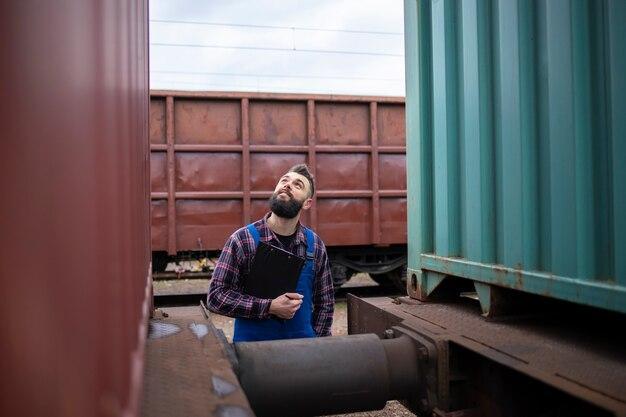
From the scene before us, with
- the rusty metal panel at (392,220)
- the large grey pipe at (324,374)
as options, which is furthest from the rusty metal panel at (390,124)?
the large grey pipe at (324,374)

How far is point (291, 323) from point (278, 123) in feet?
15.5

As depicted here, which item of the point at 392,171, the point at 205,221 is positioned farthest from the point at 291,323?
the point at 392,171

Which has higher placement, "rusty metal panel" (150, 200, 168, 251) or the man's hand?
"rusty metal panel" (150, 200, 168, 251)

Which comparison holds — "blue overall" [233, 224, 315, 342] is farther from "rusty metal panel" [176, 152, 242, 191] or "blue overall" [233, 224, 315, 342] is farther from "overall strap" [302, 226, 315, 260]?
"rusty metal panel" [176, 152, 242, 191]

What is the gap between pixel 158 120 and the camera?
6.81 metres

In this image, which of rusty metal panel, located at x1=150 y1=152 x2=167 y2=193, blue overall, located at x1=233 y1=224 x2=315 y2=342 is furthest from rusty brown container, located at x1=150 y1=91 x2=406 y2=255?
blue overall, located at x1=233 y1=224 x2=315 y2=342

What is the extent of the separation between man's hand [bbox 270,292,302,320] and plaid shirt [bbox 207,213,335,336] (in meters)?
0.04

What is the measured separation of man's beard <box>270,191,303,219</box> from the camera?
9.28 ft

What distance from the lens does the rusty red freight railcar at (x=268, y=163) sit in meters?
6.82

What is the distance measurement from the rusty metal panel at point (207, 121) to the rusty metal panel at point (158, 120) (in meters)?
0.17

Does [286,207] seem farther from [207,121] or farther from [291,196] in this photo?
[207,121]

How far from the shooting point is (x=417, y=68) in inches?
99.9

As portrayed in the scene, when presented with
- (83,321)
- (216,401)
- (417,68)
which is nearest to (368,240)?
(417,68)

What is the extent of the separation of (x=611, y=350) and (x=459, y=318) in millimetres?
632
